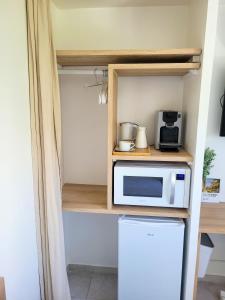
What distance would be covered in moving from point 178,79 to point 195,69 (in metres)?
0.48

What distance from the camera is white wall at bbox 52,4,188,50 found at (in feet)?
6.68

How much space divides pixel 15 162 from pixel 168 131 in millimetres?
1157

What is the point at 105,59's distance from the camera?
1803 millimetres

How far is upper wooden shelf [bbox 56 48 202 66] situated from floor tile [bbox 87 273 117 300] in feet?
6.52

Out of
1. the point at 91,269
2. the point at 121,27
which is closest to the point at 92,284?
the point at 91,269

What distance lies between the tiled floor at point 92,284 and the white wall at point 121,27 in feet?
7.07

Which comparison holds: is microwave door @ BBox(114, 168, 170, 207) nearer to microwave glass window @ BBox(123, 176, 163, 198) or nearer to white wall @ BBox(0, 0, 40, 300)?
microwave glass window @ BBox(123, 176, 163, 198)

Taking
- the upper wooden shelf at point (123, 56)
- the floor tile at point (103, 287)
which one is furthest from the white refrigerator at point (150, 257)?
the upper wooden shelf at point (123, 56)

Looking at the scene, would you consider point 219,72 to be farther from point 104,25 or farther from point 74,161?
point 74,161

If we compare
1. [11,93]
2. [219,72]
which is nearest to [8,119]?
[11,93]

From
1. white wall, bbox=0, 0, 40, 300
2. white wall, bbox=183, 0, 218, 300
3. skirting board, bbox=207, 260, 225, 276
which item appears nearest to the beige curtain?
white wall, bbox=0, 0, 40, 300

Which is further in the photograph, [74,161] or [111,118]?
[74,161]

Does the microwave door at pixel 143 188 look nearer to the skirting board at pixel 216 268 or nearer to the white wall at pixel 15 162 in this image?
the white wall at pixel 15 162

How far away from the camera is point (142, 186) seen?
5.82 feet
